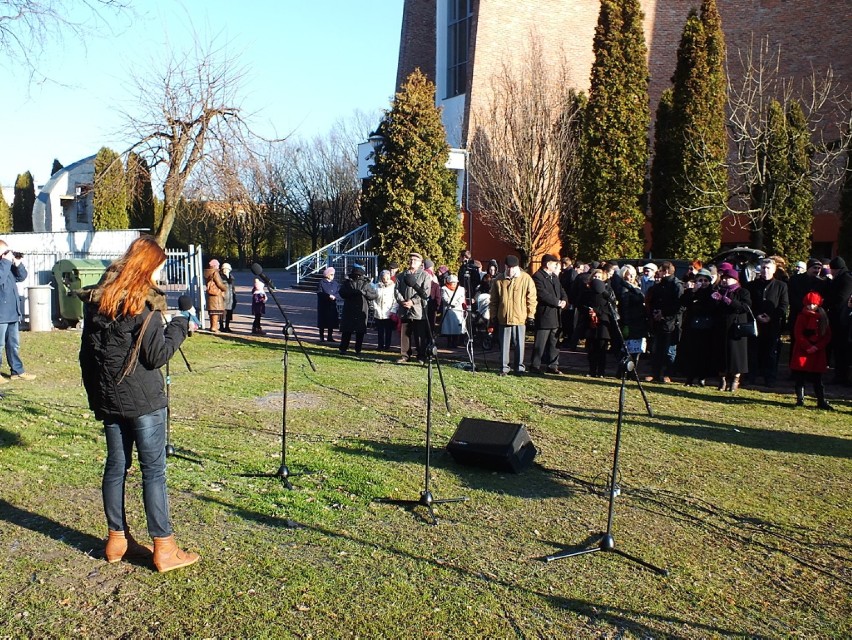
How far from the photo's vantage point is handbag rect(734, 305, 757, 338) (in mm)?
11805

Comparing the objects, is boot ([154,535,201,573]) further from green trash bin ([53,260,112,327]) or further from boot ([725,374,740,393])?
green trash bin ([53,260,112,327])

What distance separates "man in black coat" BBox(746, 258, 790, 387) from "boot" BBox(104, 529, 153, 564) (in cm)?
1022

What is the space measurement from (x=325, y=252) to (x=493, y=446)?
1244 inches

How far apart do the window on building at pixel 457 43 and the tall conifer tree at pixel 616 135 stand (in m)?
11.7

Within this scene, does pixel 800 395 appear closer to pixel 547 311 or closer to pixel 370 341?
pixel 547 311

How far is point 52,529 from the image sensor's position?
570 centimetres

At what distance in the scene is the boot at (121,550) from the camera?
510cm

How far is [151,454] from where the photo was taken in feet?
16.0

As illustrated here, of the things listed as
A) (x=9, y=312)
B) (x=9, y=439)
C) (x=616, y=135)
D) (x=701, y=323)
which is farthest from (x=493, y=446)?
(x=616, y=135)

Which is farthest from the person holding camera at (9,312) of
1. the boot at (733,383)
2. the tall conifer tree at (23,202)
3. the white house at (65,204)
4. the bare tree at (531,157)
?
the tall conifer tree at (23,202)

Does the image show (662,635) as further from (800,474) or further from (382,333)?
(382,333)

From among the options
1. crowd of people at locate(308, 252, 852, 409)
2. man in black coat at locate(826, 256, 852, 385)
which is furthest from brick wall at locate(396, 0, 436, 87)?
man in black coat at locate(826, 256, 852, 385)

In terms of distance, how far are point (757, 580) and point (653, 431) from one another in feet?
13.5

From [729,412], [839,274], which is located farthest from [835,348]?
[729,412]
